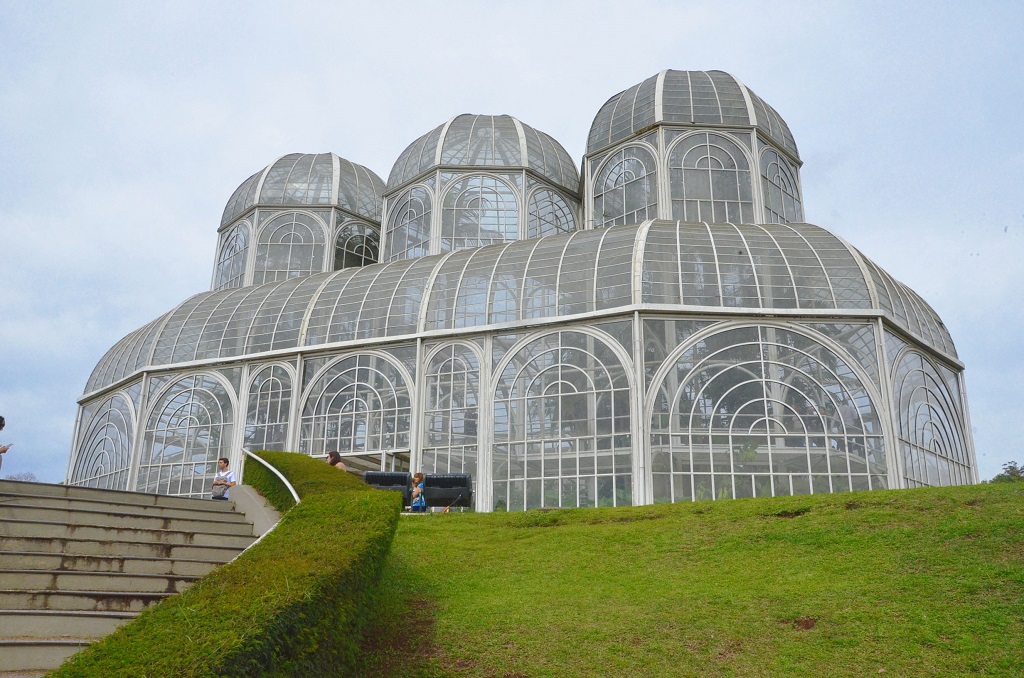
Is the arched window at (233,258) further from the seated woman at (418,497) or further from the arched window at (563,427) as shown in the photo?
the seated woman at (418,497)

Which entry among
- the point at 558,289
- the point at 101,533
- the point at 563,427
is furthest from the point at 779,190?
the point at 101,533

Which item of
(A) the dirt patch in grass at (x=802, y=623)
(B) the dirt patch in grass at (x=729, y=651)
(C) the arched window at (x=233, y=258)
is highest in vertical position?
(C) the arched window at (x=233, y=258)

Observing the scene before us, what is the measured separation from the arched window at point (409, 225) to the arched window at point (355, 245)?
2.34 meters

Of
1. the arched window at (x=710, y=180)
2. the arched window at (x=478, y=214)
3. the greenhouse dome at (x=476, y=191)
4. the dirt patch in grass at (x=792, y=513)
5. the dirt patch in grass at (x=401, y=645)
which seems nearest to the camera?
the dirt patch in grass at (x=401, y=645)

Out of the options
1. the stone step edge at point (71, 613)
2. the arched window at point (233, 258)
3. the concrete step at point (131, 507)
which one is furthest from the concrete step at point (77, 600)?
the arched window at point (233, 258)

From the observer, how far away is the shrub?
7324mm

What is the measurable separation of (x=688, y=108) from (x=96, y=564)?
1082 inches

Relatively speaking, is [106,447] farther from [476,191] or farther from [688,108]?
[688,108]

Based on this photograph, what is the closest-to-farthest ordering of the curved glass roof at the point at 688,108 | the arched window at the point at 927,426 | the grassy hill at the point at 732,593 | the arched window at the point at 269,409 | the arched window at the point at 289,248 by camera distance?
the grassy hill at the point at 732,593, the arched window at the point at 927,426, the arched window at the point at 269,409, the curved glass roof at the point at 688,108, the arched window at the point at 289,248

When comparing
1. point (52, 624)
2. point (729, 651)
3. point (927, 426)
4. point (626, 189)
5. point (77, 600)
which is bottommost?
point (729, 651)

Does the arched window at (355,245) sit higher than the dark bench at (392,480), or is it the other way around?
the arched window at (355,245)

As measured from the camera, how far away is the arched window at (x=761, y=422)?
2131 centimetres

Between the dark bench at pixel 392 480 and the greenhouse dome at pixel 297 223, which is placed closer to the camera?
the dark bench at pixel 392 480

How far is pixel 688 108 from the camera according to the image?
33594mm
